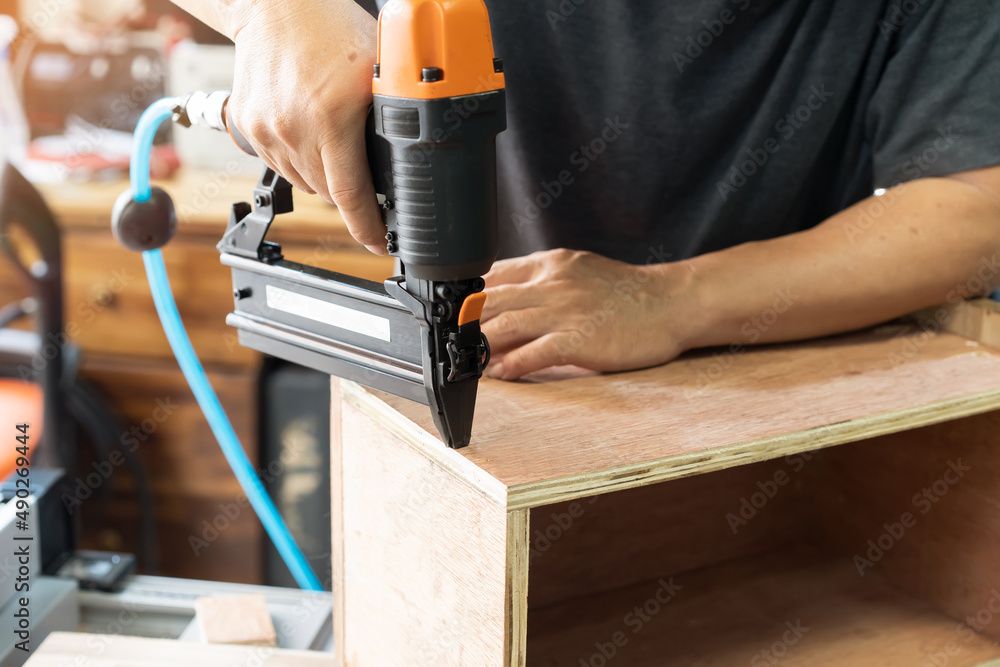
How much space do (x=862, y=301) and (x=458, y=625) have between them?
1.73 ft

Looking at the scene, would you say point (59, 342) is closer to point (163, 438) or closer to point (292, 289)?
point (292, 289)

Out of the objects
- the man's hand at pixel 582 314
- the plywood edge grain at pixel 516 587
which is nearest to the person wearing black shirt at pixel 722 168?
the man's hand at pixel 582 314

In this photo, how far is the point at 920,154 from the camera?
95 cm

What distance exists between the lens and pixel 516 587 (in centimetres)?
60

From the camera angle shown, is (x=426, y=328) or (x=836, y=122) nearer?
(x=426, y=328)

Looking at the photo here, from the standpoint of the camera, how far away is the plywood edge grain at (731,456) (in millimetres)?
590

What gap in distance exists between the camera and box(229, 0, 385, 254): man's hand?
0.60 metres

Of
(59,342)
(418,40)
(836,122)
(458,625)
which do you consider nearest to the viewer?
(418,40)

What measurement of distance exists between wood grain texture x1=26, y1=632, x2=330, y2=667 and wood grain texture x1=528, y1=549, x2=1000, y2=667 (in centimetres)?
25

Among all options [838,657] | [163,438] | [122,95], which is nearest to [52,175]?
[122,95]

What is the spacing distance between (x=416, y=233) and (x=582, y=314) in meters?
0.26

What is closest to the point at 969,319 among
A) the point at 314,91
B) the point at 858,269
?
the point at 858,269

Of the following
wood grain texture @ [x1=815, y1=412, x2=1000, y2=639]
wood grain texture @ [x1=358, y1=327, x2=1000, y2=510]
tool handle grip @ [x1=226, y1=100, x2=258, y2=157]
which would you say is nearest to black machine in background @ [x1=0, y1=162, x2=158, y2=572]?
tool handle grip @ [x1=226, y1=100, x2=258, y2=157]

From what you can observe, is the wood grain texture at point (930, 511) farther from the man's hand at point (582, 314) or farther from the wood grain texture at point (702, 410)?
the man's hand at point (582, 314)
